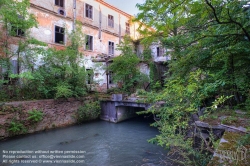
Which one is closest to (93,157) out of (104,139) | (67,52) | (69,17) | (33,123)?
(104,139)

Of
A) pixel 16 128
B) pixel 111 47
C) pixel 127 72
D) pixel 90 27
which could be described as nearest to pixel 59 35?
pixel 90 27

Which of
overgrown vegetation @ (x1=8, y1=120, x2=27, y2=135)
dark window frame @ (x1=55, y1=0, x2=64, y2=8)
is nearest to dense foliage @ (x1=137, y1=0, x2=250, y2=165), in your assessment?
overgrown vegetation @ (x1=8, y1=120, x2=27, y2=135)

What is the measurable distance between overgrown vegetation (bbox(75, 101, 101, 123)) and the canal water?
88 centimetres

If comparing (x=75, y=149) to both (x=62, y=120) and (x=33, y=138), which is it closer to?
(x=33, y=138)

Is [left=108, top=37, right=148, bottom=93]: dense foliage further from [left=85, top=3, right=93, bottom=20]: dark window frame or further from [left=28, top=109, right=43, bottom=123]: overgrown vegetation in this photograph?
[left=85, top=3, right=93, bottom=20]: dark window frame

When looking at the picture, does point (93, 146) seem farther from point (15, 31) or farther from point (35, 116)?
point (15, 31)

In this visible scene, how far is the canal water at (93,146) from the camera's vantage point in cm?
481

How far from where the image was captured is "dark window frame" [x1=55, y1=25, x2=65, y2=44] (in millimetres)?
11314

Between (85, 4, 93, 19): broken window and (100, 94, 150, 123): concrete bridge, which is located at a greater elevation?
(85, 4, 93, 19): broken window

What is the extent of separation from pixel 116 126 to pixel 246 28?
7720 millimetres

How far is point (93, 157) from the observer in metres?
5.07

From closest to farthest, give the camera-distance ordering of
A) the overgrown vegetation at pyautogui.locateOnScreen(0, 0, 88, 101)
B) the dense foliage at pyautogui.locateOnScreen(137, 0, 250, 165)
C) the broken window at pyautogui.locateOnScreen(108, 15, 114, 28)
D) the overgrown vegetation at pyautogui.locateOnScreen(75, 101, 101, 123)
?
the dense foliage at pyautogui.locateOnScreen(137, 0, 250, 165)
the overgrown vegetation at pyautogui.locateOnScreen(0, 0, 88, 101)
the overgrown vegetation at pyautogui.locateOnScreen(75, 101, 101, 123)
the broken window at pyautogui.locateOnScreen(108, 15, 114, 28)

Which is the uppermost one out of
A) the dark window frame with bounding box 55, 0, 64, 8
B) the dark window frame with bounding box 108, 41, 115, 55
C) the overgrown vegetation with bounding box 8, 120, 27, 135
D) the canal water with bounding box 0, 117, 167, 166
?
the dark window frame with bounding box 55, 0, 64, 8

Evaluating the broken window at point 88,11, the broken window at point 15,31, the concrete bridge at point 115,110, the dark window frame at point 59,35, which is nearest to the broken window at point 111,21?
the broken window at point 88,11
